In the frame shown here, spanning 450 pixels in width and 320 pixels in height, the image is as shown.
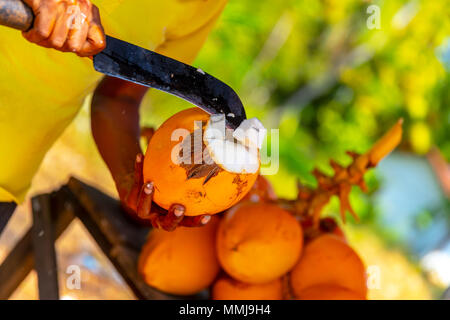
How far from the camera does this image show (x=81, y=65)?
1072 mm

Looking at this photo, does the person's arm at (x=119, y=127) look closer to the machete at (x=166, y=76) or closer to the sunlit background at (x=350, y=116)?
the machete at (x=166, y=76)

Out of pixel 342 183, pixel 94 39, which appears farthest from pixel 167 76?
pixel 342 183

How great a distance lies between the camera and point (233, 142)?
875mm

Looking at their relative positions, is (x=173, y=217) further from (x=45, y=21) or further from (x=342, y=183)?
(x=342, y=183)

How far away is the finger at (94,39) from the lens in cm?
74

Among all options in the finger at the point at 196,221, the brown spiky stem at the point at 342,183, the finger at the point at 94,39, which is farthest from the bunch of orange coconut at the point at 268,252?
the finger at the point at 94,39

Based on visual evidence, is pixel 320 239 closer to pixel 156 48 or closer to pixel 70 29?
pixel 156 48

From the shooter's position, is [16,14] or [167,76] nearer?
[16,14]

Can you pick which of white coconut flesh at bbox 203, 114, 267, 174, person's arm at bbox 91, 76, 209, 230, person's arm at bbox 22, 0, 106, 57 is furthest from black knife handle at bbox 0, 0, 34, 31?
person's arm at bbox 91, 76, 209, 230

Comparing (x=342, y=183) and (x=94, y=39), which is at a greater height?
(x=342, y=183)

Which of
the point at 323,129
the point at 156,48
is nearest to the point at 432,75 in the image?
the point at 323,129

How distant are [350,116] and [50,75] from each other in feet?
11.8

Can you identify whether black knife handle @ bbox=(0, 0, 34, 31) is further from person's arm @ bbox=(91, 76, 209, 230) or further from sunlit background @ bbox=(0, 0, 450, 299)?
sunlit background @ bbox=(0, 0, 450, 299)
